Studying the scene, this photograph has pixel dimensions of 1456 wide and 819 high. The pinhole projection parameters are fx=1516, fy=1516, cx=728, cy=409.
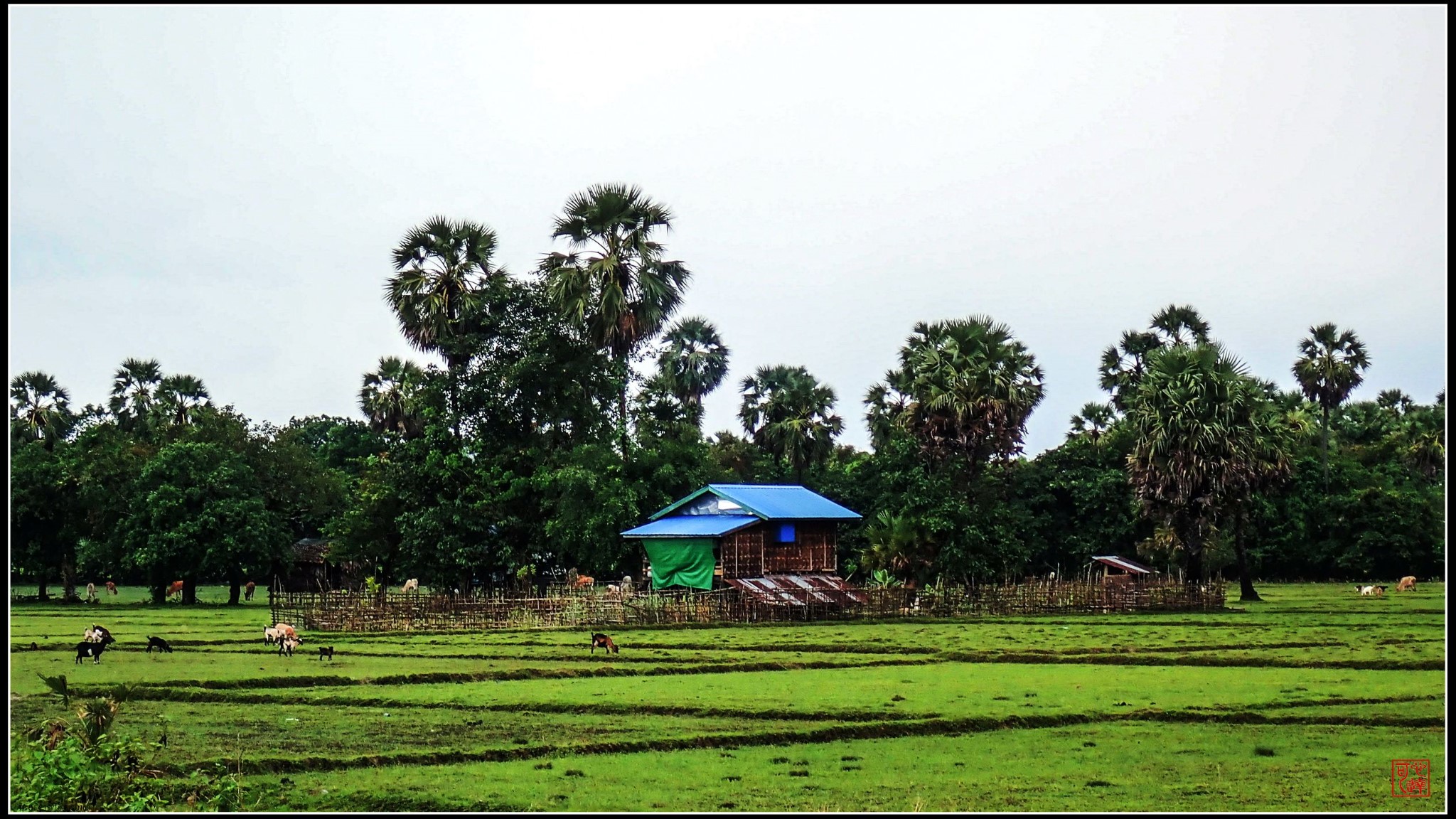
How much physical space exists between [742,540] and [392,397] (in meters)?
27.9

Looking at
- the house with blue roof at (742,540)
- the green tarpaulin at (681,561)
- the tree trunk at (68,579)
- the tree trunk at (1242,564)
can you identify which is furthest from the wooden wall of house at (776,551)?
the tree trunk at (68,579)

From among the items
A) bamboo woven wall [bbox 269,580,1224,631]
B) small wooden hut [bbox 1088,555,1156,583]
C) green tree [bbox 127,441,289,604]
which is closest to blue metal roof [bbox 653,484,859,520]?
bamboo woven wall [bbox 269,580,1224,631]

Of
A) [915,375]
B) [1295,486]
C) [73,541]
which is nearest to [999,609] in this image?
[915,375]

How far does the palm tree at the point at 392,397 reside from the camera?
68125 mm

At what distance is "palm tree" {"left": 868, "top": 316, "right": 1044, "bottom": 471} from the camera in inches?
2020

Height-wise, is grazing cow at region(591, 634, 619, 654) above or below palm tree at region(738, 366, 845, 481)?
below

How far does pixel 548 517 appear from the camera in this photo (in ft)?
163

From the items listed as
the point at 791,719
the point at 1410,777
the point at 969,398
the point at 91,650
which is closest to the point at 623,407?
the point at 969,398

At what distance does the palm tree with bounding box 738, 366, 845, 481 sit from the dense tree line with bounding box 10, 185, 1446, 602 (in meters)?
0.11

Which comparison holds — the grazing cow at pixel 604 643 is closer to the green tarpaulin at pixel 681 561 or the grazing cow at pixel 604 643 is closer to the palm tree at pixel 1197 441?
the green tarpaulin at pixel 681 561

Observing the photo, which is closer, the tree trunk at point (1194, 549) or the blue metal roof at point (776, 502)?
the blue metal roof at point (776, 502)

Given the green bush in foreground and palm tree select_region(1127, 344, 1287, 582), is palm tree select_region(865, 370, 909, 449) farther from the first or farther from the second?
the green bush in foreground

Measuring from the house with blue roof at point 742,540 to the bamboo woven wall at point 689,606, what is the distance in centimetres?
318

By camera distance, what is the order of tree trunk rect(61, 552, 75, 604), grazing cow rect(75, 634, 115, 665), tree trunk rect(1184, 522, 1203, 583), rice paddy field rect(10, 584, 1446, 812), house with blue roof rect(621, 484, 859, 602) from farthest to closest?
tree trunk rect(61, 552, 75, 604) < tree trunk rect(1184, 522, 1203, 583) < house with blue roof rect(621, 484, 859, 602) < grazing cow rect(75, 634, 115, 665) < rice paddy field rect(10, 584, 1446, 812)
